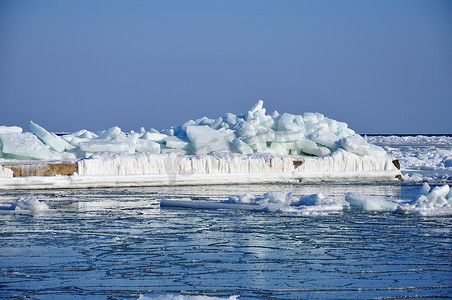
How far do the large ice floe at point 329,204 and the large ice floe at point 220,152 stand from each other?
289 cm

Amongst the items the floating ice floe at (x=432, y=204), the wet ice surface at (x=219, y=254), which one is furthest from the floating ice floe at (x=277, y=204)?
the floating ice floe at (x=432, y=204)

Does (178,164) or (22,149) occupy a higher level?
→ (22,149)

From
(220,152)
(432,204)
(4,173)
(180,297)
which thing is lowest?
(180,297)

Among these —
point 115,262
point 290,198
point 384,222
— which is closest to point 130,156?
point 290,198

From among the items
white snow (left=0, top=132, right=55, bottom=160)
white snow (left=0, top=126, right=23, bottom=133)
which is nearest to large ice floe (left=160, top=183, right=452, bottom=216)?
white snow (left=0, top=132, right=55, bottom=160)

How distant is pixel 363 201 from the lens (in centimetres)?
703

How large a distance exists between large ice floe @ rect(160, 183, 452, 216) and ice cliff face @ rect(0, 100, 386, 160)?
3.78 meters

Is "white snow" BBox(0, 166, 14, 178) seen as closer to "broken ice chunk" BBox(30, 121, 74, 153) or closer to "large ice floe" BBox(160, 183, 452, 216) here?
"broken ice chunk" BBox(30, 121, 74, 153)

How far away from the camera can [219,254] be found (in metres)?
4.55

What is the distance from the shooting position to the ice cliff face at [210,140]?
10.7 meters

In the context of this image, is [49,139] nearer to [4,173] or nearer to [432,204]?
[4,173]

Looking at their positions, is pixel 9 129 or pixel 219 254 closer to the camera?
pixel 219 254

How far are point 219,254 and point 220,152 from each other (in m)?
6.61

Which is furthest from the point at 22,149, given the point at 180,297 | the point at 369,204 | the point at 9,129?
the point at 180,297
